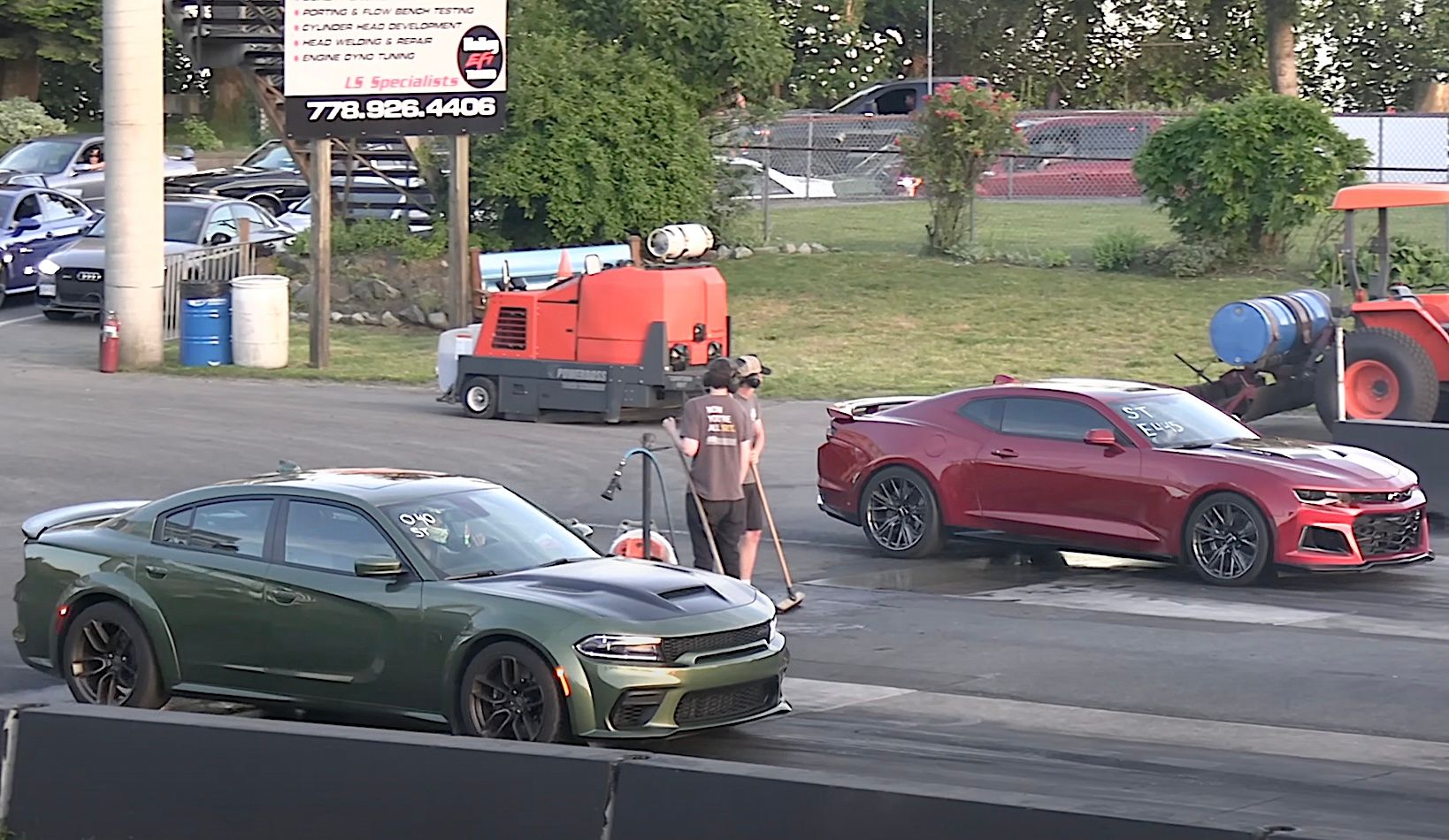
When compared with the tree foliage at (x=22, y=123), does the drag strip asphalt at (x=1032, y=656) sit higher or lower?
lower

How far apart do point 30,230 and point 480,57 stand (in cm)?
1013

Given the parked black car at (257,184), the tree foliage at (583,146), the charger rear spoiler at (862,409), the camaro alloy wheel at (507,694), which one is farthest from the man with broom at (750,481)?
the parked black car at (257,184)

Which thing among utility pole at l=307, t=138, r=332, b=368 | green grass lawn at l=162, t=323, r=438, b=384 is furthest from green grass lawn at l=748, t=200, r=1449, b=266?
utility pole at l=307, t=138, r=332, b=368

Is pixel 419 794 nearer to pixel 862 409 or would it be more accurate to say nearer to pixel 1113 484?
pixel 1113 484

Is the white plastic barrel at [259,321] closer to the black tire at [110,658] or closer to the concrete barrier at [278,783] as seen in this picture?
the black tire at [110,658]

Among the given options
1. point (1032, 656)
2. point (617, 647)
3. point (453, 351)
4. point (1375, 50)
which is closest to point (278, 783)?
point (617, 647)

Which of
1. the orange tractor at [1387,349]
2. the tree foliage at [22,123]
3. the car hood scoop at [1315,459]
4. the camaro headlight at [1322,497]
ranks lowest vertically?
the camaro headlight at [1322,497]

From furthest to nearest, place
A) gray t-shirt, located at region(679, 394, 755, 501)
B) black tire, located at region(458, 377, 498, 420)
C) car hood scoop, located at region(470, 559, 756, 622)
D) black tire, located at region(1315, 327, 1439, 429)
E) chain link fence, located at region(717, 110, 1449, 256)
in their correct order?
chain link fence, located at region(717, 110, 1449, 256) < black tire, located at region(458, 377, 498, 420) < black tire, located at region(1315, 327, 1439, 429) < gray t-shirt, located at region(679, 394, 755, 501) < car hood scoop, located at region(470, 559, 756, 622)

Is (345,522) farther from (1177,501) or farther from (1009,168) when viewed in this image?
(1009,168)

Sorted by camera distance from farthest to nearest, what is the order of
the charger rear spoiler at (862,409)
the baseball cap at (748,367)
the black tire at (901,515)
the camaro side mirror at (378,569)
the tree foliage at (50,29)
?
the tree foliage at (50,29) → the charger rear spoiler at (862,409) → the black tire at (901,515) → the baseball cap at (748,367) → the camaro side mirror at (378,569)

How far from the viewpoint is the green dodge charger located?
31.5 feet

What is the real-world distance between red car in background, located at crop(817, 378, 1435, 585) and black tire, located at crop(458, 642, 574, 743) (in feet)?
23.0

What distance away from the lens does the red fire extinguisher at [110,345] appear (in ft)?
90.9

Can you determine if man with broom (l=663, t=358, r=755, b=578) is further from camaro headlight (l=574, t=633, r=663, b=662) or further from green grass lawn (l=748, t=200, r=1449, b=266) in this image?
green grass lawn (l=748, t=200, r=1449, b=266)
